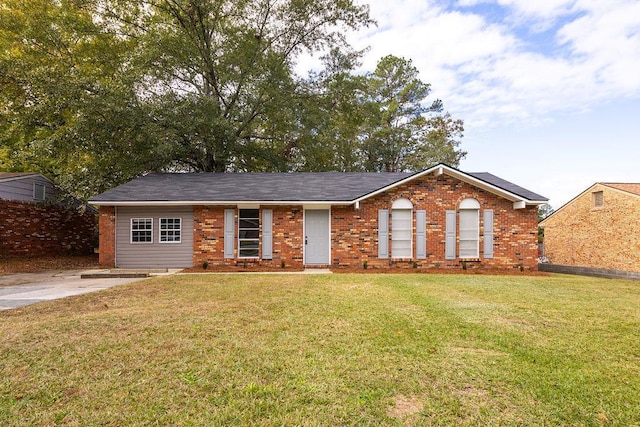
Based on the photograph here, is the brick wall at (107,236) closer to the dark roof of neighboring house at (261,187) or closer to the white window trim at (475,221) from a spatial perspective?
the dark roof of neighboring house at (261,187)

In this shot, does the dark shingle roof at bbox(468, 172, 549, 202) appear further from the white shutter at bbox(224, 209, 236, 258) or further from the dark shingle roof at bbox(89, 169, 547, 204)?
the white shutter at bbox(224, 209, 236, 258)

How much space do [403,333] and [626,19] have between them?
15161 mm

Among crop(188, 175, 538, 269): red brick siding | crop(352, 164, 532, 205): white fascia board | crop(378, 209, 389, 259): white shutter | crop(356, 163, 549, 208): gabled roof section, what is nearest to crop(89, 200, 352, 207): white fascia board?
crop(188, 175, 538, 269): red brick siding

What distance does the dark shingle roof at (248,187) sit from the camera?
13.4 meters

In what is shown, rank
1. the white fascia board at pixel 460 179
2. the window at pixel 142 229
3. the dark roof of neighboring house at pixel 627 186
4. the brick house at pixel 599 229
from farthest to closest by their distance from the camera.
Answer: the dark roof of neighboring house at pixel 627 186, the brick house at pixel 599 229, the window at pixel 142 229, the white fascia board at pixel 460 179

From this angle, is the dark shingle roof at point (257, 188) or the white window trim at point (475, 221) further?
the white window trim at point (475, 221)

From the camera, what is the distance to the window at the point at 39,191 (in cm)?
1779

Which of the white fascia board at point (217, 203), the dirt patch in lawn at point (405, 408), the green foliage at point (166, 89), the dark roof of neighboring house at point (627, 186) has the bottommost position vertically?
the dirt patch in lawn at point (405, 408)

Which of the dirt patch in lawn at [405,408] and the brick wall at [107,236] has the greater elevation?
the brick wall at [107,236]

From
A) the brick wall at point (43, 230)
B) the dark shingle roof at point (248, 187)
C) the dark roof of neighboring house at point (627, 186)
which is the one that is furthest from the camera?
the dark roof of neighboring house at point (627, 186)

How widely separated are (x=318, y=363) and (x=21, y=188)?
20.4 m

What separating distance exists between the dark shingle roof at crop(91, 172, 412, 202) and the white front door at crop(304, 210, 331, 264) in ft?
2.76

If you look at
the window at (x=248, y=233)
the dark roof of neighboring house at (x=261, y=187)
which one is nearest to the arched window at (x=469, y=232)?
the dark roof of neighboring house at (x=261, y=187)

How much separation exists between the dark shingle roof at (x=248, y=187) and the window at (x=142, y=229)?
1.02 m
